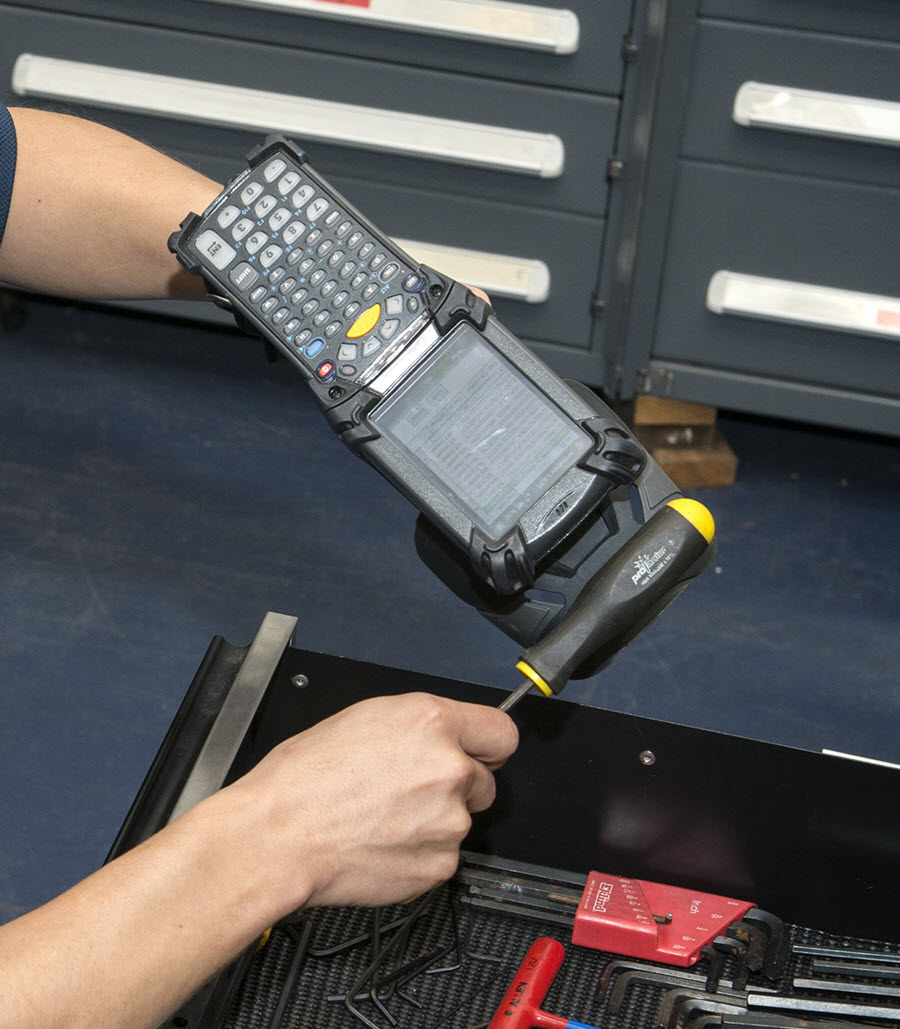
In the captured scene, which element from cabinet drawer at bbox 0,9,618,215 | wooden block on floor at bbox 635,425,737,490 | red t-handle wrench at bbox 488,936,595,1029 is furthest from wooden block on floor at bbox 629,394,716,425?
red t-handle wrench at bbox 488,936,595,1029

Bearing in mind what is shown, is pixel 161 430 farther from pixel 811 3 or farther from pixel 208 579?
pixel 811 3

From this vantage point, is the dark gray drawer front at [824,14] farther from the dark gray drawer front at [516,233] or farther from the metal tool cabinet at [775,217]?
the dark gray drawer front at [516,233]

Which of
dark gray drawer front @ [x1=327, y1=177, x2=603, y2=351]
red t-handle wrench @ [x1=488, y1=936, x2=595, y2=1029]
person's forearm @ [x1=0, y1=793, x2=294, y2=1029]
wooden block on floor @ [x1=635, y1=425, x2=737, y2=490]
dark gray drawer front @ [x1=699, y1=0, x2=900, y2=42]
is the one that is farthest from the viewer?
wooden block on floor @ [x1=635, y1=425, x2=737, y2=490]

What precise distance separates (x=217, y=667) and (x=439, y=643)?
2.54 ft

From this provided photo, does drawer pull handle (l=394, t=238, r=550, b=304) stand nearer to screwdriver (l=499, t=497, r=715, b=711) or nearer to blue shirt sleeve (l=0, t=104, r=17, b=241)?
blue shirt sleeve (l=0, t=104, r=17, b=241)

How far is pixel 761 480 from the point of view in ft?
5.81

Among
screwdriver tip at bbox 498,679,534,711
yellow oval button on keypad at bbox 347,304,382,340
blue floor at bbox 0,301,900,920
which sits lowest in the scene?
blue floor at bbox 0,301,900,920

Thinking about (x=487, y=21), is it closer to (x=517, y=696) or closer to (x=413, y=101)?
(x=413, y=101)

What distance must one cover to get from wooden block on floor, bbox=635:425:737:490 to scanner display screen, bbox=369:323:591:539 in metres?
1.03

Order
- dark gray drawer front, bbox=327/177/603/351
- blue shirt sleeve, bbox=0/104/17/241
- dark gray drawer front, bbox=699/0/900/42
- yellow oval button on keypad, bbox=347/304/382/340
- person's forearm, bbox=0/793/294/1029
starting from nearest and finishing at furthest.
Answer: person's forearm, bbox=0/793/294/1029 → yellow oval button on keypad, bbox=347/304/382/340 → blue shirt sleeve, bbox=0/104/17/241 → dark gray drawer front, bbox=699/0/900/42 → dark gray drawer front, bbox=327/177/603/351

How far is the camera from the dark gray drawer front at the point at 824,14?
131 centimetres

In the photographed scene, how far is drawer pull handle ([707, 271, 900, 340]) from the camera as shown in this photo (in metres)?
1.48

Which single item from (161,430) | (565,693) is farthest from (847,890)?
(161,430)

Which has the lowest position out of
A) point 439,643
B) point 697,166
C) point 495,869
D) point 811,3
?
point 439,643
